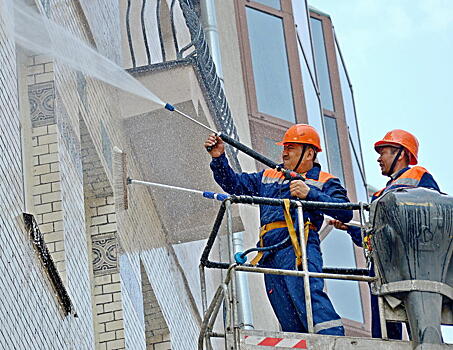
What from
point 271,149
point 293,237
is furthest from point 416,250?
point 271,149

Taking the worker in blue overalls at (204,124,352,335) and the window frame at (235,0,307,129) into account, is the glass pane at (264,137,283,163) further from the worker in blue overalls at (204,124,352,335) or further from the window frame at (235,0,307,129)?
the worker in blue overalls at (204,124,352,335)

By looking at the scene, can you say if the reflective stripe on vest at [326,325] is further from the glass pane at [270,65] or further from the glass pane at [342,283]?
the glass pane at [270,65]

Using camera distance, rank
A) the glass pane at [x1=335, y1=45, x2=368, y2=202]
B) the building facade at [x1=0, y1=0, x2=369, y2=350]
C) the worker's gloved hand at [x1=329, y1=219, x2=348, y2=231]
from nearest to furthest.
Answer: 1. the building facade at [x1=0, y1=0, x2=369, y2=350]
2. the worker's gloved hand at [x1=329, y1=219, x2=348, y2=231]
3. the glass pane at [x1=335, y1=45, x2=368, y2=202]

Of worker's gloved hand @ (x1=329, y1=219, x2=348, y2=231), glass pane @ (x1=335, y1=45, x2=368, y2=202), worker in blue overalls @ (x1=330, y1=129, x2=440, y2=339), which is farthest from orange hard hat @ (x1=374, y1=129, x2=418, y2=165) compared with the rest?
glass pane @ (x1=335, y1=45, x2=368, y2=202)

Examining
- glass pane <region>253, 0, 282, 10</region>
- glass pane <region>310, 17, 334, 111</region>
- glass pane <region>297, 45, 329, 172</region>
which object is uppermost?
glass pane <region>253, 0, 282, 10</region>

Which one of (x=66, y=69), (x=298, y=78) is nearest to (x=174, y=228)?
(x=66, y=69)

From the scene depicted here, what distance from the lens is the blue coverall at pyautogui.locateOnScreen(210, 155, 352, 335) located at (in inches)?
426

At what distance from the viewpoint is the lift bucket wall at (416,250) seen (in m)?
10.2

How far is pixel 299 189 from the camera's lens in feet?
36.7

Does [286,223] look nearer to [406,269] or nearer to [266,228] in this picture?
[266,228]

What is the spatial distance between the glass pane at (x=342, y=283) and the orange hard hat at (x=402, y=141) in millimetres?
11895

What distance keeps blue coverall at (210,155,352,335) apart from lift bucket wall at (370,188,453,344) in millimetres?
647

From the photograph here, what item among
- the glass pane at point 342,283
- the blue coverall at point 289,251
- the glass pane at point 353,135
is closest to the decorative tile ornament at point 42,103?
the blue coverall at point 289,251

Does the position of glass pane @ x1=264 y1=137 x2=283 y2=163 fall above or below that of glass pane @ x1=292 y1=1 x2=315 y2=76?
below
